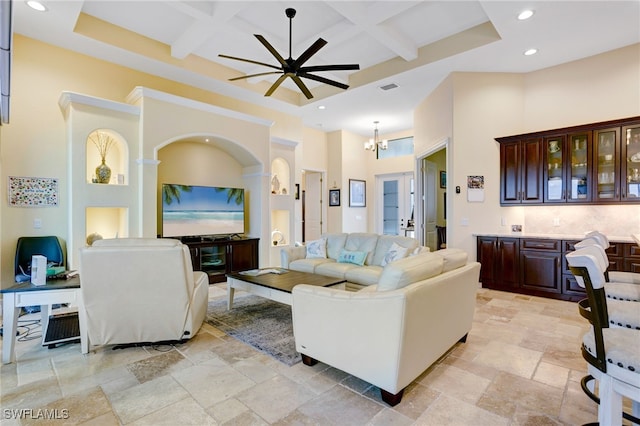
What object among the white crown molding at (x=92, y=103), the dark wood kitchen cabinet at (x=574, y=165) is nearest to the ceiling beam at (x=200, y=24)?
the white crown molding at (x=92, y=103)

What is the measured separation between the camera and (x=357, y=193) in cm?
913

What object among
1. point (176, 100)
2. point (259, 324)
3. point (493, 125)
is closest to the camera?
point (259, 324)

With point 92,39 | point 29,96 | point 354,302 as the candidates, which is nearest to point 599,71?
point 354,302

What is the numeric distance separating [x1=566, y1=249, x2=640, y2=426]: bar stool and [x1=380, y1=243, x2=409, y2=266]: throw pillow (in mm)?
2655

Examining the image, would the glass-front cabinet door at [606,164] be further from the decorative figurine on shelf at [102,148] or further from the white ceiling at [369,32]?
the decorative figurine on shelf at [102,148]

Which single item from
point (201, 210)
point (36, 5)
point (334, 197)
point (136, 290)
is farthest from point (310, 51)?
point (334, 197)

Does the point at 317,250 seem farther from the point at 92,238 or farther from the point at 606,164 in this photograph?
the point at 606,164

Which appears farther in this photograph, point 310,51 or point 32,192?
point 32,192

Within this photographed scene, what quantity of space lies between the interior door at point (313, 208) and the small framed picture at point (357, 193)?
0.89m

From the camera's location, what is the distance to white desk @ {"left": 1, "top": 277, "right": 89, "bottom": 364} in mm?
2498

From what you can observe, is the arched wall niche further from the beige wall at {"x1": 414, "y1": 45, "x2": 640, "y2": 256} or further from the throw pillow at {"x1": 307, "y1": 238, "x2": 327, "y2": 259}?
the beige wall at {"x1": 414, "y1": 45, "x2": 640, "y2": 256}

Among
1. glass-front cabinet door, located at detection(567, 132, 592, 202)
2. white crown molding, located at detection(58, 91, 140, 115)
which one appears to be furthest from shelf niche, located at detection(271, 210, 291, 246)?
glass-front cabinet door, located at detection(567, 132, 592, 202)

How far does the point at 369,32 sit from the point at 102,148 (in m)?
4.38

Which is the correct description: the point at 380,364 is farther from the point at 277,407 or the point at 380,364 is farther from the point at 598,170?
the point at 598,170
